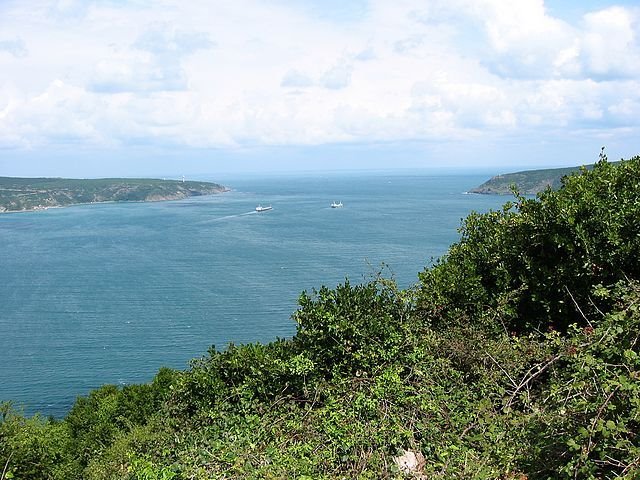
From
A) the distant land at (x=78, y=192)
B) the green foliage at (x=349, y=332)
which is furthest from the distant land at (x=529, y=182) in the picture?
the green foliage at (x=349, y=332)

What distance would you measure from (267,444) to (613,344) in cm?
367

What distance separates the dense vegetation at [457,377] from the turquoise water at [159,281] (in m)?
1.68

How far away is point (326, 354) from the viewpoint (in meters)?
8.34

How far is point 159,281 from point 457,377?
141ft

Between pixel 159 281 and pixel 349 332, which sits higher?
pixel 349 332

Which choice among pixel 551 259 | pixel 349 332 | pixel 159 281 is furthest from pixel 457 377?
pixel 159 281

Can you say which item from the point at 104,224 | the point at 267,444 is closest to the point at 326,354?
the point at 267,444

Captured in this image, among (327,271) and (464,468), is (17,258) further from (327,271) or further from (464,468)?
(464,468)

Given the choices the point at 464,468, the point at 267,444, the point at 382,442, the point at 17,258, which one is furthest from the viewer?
the point at 17,258

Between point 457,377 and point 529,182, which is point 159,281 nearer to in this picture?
point 457,377

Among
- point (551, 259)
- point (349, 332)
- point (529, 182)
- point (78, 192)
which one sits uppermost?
point (529, 182)

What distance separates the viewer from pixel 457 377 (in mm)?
7262

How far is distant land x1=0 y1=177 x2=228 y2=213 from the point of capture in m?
122

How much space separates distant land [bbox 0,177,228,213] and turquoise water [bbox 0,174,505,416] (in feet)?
120
